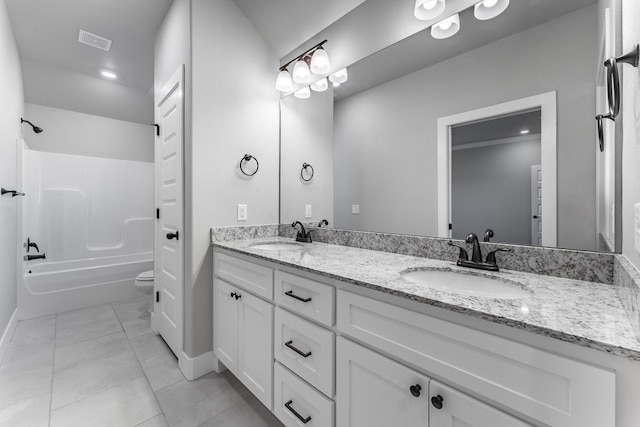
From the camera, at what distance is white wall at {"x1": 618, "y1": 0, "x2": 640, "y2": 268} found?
672 mm

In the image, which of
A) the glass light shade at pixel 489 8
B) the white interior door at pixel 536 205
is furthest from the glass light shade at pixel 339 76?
the white interior door at pixel 536 205

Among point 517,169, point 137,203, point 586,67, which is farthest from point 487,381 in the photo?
point 137,203

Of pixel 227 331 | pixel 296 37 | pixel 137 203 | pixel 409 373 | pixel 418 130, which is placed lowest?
pixel 227 331

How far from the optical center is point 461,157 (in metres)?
1.32

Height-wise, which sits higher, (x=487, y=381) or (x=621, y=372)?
(x=621, y=372)

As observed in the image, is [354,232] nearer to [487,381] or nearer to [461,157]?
[461,157]

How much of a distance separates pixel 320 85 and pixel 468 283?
1.61 meters

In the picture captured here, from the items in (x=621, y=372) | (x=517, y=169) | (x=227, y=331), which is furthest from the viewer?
(x=227, y=331)

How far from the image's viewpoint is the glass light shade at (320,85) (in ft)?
6.50

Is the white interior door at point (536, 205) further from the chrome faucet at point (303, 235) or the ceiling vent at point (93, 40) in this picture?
the ceiling vent at point (93, 40)

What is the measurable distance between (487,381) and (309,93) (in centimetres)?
201

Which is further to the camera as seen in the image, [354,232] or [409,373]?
[354,232]

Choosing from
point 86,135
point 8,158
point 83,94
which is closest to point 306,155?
point 8,158

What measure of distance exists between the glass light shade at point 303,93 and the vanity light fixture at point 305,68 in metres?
0.05
